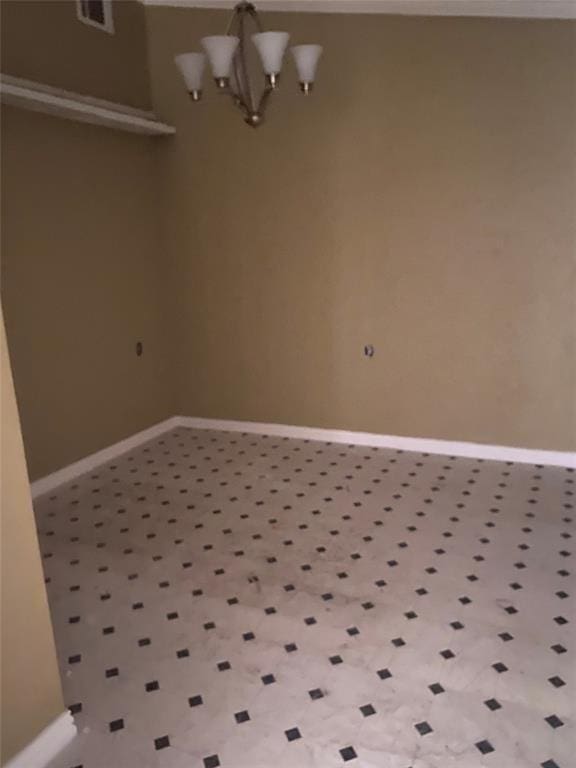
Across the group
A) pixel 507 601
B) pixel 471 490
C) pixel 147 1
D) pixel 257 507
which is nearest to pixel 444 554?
pixel 507 601

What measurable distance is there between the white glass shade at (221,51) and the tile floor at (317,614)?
2245mm

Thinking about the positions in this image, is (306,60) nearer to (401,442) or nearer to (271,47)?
(271,47)

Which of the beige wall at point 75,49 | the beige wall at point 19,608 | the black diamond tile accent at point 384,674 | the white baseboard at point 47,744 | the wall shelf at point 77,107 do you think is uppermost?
the beige wall at point 75,49

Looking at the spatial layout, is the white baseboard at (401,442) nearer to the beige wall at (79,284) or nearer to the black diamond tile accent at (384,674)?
the beige wall at (79,284)

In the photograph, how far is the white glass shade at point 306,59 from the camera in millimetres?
3035

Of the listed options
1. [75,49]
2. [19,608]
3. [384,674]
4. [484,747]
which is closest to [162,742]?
[19,608]

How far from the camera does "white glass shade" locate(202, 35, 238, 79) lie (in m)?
2.78

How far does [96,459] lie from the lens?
4.35m

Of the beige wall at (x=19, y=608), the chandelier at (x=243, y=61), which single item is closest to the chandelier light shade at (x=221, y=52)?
the chandelier at (x=243, y=61)

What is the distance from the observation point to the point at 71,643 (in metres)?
2.56

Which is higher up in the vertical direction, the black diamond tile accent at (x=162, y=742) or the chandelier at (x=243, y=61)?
the chandelier at (x=243, y=61)

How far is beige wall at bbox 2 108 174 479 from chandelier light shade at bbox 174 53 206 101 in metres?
1.07

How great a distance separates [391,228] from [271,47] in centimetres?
160

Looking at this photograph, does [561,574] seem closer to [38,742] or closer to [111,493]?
[38,742]
